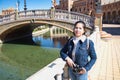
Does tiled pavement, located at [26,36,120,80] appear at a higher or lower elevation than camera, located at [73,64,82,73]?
lower

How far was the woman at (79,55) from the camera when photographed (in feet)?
10.7

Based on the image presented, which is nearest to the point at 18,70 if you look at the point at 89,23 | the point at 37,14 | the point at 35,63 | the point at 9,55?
the point at 35,63

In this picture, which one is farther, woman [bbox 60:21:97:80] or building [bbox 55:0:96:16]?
building [bbox 55:0:96:16]

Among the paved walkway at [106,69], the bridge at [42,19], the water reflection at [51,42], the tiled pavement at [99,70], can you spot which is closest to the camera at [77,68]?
the tiled pavement at [99,70]

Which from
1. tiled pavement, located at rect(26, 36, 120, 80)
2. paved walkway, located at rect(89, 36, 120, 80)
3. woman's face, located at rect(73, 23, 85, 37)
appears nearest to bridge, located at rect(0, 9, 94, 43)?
paved walkway, located at rect(89, 36, 120, 80)

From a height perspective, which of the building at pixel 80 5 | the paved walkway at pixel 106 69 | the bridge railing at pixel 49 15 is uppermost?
the building at pixel 80 5

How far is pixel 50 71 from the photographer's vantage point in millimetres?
3539

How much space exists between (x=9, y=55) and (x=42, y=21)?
581 cm

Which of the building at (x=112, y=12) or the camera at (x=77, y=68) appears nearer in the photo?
the camera at (x=77, y=68)

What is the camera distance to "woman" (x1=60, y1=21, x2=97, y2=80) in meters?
3.27

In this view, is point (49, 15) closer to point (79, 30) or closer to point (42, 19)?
point (42, 19)

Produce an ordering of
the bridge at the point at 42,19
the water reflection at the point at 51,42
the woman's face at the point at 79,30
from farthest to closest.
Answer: the water reflection at the point at 51,42
the bridge at the point at 42,19
the woman's face at the point at 79,30

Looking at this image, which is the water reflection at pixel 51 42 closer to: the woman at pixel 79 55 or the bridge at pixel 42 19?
the bridge at pixel 42 19

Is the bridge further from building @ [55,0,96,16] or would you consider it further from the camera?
building @ [55,0,96,16]
